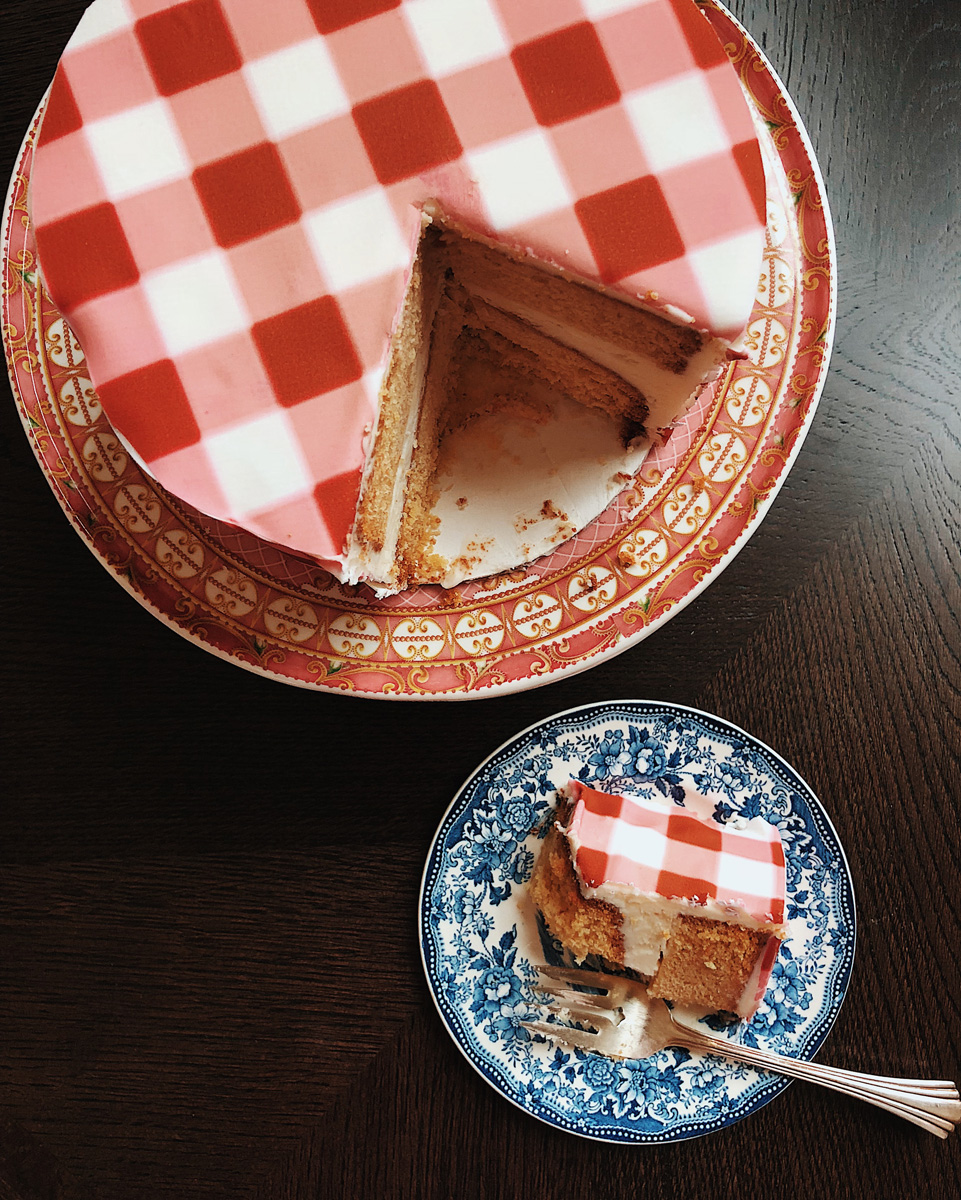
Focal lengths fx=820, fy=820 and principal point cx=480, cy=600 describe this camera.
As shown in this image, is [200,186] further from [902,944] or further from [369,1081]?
[902,944]

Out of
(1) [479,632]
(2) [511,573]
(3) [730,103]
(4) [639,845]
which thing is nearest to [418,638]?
(1) [479,632]

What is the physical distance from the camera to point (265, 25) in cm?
149

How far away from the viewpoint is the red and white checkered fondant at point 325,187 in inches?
56.1

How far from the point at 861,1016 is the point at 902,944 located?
0.20m

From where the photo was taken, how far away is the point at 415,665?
5.59ft

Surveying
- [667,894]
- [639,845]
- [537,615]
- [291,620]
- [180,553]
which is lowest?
[667,894]

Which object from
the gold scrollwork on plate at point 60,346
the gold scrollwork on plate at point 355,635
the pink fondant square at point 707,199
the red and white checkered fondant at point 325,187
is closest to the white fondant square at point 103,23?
the red and white checkered fondant at point 325,187

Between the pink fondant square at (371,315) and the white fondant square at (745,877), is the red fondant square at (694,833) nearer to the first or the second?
the white fondant square at (745,877)

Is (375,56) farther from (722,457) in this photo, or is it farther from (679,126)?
(722,457)

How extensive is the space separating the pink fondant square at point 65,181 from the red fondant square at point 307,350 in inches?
16.1

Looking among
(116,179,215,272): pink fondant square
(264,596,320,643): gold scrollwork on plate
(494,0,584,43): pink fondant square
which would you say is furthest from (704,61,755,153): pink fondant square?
(264,596,320,643): gold scrollwork on plate

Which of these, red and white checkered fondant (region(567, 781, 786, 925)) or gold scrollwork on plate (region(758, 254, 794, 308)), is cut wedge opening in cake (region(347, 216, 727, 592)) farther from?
red and white checkered fondant (region(567, 781, 786, 925))

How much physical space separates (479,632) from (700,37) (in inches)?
45.8

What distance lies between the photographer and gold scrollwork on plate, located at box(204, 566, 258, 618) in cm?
172
